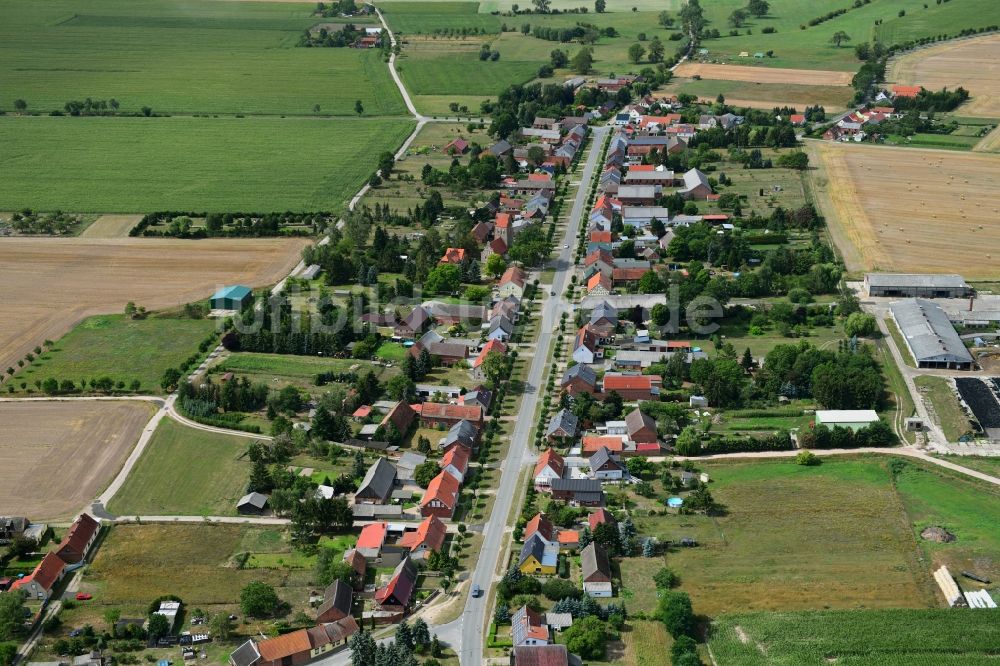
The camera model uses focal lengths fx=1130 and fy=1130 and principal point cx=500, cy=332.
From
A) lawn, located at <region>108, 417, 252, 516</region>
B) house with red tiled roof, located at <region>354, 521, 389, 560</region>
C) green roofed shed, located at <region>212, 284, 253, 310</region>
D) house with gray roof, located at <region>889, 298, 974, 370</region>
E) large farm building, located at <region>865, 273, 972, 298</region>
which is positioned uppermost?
large farm building, located at <region>865, 273, 972, 298</region>

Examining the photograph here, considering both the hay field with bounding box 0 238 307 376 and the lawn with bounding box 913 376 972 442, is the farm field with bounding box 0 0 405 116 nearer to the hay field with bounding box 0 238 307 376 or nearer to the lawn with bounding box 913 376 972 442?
the hay field with bounding box 0 238 307 376

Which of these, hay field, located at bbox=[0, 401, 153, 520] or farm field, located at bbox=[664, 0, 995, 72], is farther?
farm field, located at bbox=[664, 0, 995, 72]

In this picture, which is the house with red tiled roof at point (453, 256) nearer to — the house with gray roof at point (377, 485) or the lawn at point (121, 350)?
the lawn at point (121, 350)

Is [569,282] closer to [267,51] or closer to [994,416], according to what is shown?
[994,416]

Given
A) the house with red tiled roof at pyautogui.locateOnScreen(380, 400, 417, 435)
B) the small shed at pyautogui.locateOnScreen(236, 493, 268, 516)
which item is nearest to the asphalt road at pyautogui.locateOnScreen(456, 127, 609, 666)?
the house with red tiled roof at pyautogui.locateOnScreen(380, 400, 417, 435)

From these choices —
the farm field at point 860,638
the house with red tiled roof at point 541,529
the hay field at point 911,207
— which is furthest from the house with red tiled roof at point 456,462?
the hay field at point 911,207

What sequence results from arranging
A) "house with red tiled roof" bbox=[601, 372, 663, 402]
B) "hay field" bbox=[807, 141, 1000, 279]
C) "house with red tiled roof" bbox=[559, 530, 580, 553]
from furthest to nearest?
1. "hay field" bbox=[807, 141, 1000, 279]
2. "house with red tiled roof" bbox=[601, 372, 663, 402]
3. "house with red tiled roof" bbox=[559, 530, 580, 553]

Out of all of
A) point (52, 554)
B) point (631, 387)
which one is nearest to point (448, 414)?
point (631, 387)

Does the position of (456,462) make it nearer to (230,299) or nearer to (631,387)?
(631,387)
